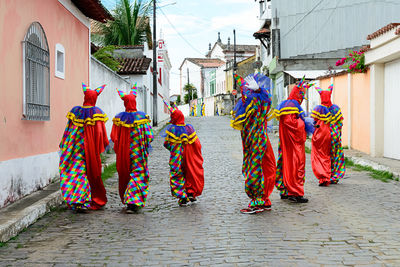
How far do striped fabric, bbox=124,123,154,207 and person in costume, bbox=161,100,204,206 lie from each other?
1.68 feet

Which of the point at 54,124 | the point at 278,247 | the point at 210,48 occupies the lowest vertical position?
the point at 278,247

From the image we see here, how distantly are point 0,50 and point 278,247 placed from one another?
15.2 feet

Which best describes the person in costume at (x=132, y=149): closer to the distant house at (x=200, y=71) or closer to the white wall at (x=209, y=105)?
the white wall at (x=209, y=105)

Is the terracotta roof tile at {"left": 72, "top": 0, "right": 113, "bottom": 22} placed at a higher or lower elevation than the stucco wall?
higher

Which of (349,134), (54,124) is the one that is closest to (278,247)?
(54,124)

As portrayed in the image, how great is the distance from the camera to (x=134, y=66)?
79.9 feet

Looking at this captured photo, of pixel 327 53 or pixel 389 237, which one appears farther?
pixel 327 53

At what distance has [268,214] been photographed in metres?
6.61

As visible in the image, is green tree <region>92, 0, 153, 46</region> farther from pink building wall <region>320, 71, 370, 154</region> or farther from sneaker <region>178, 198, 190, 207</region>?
sneaker <region>178, 198, 190, 207</region>

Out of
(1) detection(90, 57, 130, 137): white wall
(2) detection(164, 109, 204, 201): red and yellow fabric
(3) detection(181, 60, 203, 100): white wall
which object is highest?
(3) detection(181, 60, 203, 100): white wall

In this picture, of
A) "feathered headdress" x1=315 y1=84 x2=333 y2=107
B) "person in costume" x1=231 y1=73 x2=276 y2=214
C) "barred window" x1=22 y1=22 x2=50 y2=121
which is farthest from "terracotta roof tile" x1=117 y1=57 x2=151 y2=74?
"person in costume" x1=231 y1=73 x2=276 y2=214

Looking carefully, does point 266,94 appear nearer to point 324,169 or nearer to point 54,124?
point 324,169

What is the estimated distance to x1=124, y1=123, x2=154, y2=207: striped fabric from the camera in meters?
6.90

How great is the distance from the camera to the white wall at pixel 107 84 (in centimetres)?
1318
